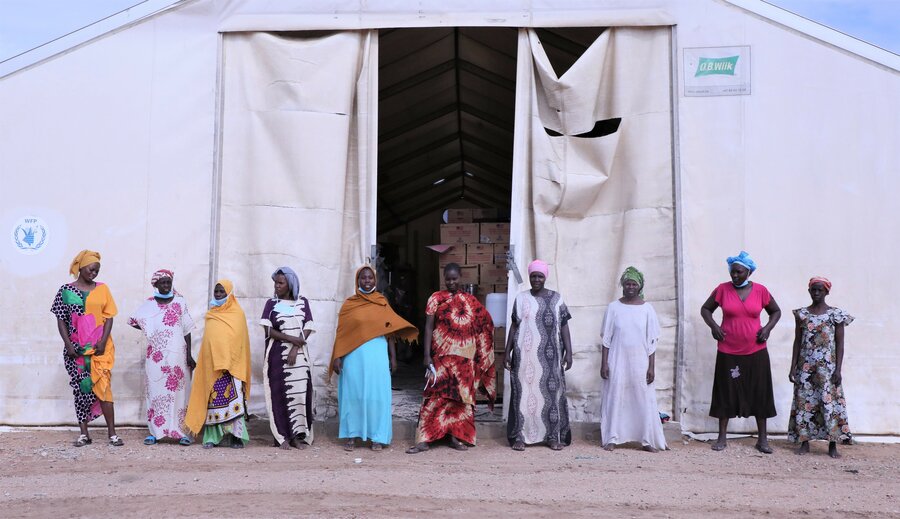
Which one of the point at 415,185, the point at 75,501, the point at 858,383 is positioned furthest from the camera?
the point at 415,185

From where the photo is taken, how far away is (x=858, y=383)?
7.06 m

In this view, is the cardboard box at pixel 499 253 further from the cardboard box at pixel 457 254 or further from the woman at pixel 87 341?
the woman at pixel 87 341

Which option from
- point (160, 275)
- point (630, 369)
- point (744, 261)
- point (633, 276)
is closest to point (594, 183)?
point (633, 276)

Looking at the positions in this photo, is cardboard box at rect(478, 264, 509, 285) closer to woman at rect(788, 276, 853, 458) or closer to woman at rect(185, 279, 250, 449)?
woman at rect(185, 279, 250, 449)

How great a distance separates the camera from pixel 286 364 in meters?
6.74

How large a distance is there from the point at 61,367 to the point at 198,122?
2323mm

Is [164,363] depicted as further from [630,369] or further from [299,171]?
[630,369]

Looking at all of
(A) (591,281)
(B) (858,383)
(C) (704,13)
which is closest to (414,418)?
(A) (591,281)

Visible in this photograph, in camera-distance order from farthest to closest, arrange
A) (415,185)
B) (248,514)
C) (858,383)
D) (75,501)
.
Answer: (415,185) → (858,383) → (75,501) → (248,514)

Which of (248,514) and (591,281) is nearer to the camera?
(248,514)

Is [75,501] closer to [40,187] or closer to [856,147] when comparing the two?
[40,187]

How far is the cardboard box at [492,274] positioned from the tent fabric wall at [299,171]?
166 cm

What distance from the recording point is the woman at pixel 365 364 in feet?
21.9

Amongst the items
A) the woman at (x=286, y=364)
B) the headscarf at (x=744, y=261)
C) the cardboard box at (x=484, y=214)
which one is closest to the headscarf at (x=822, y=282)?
the headscarf at (x=744, y=261)
